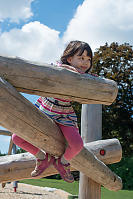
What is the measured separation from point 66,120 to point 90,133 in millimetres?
1977

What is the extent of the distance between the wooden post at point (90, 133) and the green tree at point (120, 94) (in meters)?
13.2

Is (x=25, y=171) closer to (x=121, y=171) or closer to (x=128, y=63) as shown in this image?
(x=121, y=171)

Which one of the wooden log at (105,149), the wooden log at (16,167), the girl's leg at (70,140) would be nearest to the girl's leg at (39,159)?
the girl's leg at (70,140)

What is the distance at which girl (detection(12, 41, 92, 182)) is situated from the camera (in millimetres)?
2434

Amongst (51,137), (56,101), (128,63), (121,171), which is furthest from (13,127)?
(128,63)

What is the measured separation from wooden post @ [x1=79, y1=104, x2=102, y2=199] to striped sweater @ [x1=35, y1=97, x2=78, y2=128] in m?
1.89

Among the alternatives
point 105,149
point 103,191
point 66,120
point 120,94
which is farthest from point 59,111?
point 120,94

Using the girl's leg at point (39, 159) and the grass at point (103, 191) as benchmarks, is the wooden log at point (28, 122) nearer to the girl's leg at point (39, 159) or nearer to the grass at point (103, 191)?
the girl's leg at point (39, 159)

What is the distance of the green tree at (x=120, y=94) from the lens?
17.8 meters

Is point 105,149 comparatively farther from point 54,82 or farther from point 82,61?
point 54,82

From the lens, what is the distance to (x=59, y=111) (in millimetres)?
2510

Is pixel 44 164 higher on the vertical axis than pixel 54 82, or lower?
lower

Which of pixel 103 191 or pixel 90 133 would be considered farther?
pixel 103 191

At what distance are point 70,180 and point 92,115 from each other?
2.06 meters
